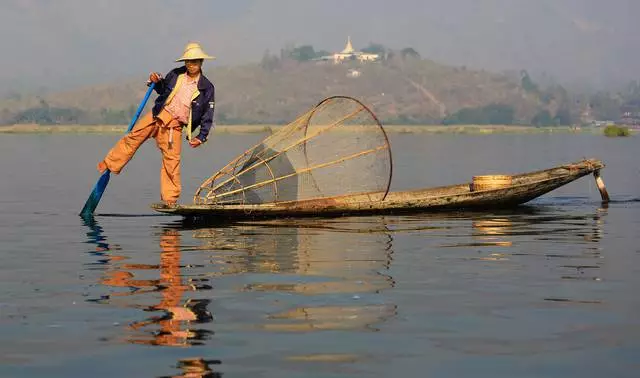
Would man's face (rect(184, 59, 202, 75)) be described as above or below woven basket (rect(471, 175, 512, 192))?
above

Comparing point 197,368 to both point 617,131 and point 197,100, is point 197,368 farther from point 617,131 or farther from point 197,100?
point 617,131

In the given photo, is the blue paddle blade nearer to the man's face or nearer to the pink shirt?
the pink shirt

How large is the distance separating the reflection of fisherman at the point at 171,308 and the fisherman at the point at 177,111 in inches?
145

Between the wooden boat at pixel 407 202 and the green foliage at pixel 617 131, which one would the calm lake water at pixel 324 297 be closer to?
the wooden boat at pixel 407 202

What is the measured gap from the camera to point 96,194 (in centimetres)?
2045

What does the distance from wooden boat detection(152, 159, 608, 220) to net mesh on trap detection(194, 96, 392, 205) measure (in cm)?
40

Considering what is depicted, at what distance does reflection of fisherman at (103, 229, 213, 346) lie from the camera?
32.1ft

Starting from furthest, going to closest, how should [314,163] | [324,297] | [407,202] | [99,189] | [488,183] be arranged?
1. [488,183]
2. [314,163]
3. [407,202]
4. [99,189]
5. [324,297]

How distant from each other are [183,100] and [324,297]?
24.2 ft

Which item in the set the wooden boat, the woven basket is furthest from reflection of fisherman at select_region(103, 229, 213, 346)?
the woven basket

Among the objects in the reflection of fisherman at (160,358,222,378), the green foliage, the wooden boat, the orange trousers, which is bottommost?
the reflection of fisherman at (160,358,222,378)

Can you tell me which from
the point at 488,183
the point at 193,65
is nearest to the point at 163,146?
the point at 193,65

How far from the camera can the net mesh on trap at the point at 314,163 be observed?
20.2 meters

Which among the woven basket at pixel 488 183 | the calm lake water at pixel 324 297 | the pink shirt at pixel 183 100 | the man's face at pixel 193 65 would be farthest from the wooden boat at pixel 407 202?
the man's face at pixel 193 65
